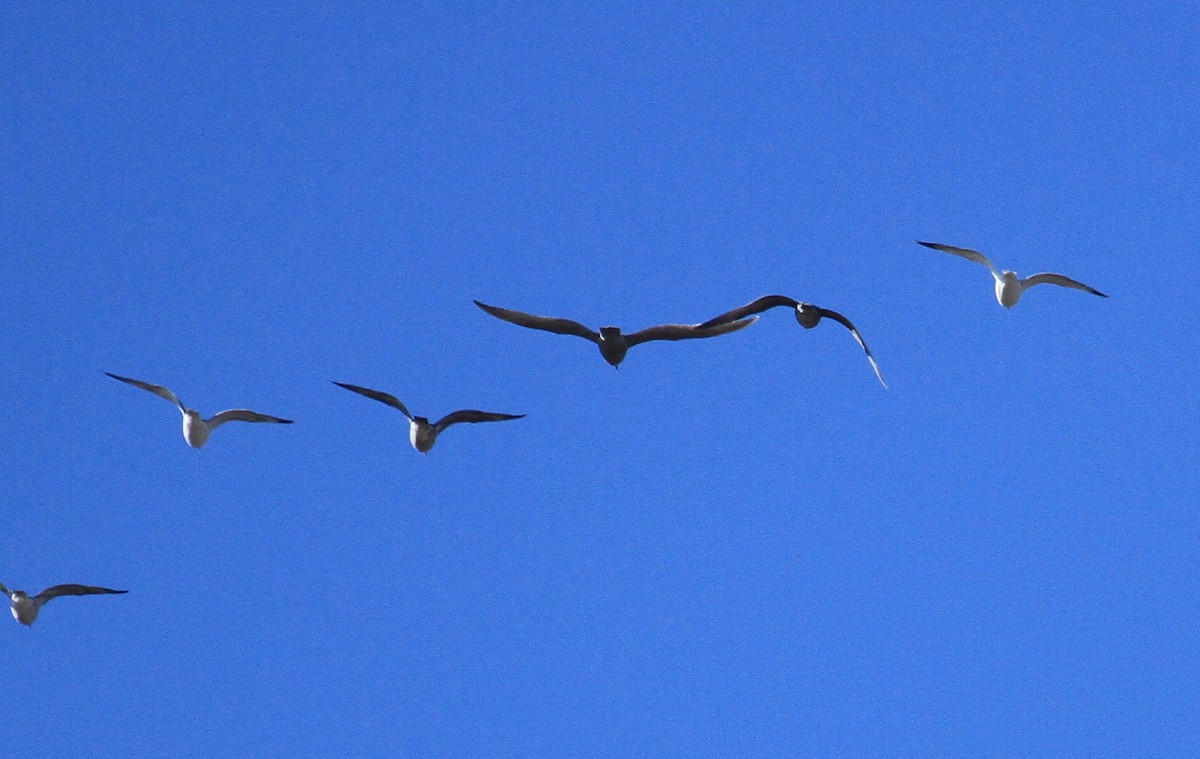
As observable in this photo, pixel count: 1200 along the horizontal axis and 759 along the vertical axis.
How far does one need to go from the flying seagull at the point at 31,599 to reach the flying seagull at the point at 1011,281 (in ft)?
58.6

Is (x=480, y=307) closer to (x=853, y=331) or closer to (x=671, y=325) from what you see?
(x=671, y=325)

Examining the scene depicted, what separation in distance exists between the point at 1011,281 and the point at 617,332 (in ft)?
30.8

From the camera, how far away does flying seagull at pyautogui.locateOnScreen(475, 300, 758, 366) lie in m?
29.5

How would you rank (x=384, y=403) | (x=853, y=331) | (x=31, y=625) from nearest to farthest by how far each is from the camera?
1. (x=853, y=331)
2. (x=384, y=403)
3. (x=31, y=625)

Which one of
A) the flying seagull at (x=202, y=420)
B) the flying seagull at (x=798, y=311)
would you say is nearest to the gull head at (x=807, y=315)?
the flying seagull at (x=798, y=311)

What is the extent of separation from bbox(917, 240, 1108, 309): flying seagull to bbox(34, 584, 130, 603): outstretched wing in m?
17.3

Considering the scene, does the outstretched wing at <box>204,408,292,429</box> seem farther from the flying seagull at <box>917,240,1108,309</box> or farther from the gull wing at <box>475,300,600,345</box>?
the flying seagull at <box>917,240,1108,309</box>

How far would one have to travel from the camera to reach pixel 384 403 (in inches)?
1267

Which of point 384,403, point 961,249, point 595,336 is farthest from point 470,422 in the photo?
point 961,249

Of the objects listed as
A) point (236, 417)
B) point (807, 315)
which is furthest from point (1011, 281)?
point (236, 417)

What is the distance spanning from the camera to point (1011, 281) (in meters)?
35.6

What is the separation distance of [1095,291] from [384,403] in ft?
42.8

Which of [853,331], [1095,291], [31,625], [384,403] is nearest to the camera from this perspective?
[853,331]

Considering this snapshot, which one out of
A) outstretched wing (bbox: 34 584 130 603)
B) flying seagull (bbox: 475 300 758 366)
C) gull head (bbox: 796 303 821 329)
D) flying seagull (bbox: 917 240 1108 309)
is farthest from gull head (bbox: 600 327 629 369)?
outstretched wing (bbox: 34 584 130 603)
